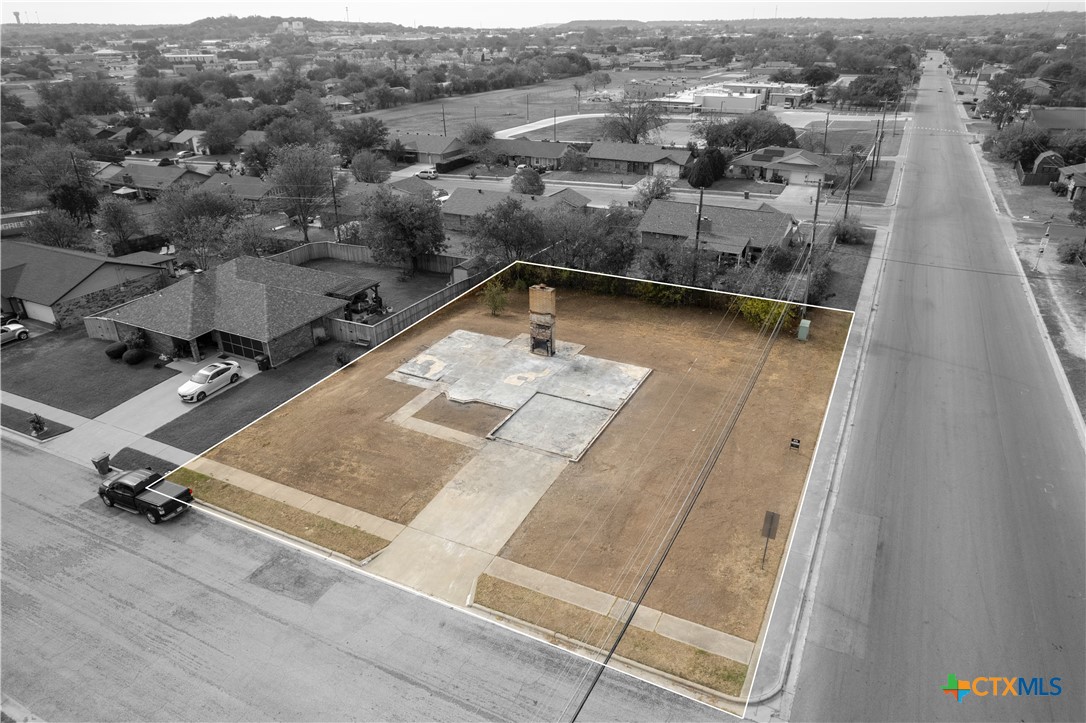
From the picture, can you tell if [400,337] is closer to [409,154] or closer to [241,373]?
[241,373]

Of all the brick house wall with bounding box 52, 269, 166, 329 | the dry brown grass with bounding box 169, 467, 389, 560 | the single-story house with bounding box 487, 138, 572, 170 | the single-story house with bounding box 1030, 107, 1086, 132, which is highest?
the single-story house with bounding box 1030, 107, 1086, 132

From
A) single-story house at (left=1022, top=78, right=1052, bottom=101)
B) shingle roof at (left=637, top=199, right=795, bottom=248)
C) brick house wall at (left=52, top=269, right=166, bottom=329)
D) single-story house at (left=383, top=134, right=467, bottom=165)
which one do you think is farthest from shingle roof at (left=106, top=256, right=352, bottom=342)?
single-story house at (left=1022, top=78, right=1052, bottom=101)

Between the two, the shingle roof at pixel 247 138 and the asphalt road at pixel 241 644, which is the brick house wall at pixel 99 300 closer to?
the asphalt road at pixel 241 644

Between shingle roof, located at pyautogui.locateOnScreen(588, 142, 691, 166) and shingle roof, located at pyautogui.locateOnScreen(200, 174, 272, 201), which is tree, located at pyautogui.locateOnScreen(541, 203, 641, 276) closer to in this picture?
shingle roof, located at pyautogui.locateOnScreen(200, 174, 272, 201)

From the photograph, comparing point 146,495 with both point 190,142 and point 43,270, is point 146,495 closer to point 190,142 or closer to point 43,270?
point 43,270

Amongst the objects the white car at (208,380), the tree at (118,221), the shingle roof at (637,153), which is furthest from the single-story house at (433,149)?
the white car at (208,380)

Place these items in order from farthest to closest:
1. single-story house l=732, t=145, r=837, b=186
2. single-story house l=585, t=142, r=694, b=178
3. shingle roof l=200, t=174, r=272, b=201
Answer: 1. single-story house l=585, t=142, r=694, b=178
2. single-story house l=732, t=145, r=837, b=186
3. shingle roof l=200, t=174, r=272, b=201
